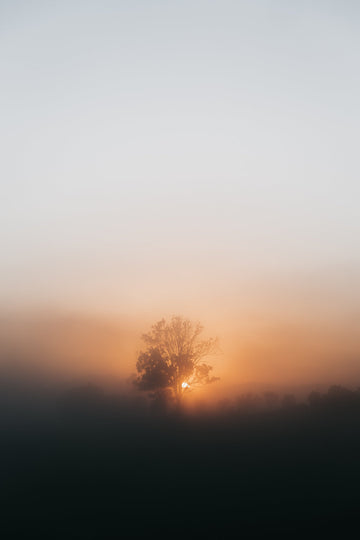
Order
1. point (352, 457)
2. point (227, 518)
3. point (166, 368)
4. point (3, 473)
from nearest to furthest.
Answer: point (227, 518), point (3, 473), point (352, 457), point (166, 368)

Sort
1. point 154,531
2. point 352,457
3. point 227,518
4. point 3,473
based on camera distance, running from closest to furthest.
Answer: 1. point 154,531
2. point 227,518
3. point 3,473
4. point 352,457

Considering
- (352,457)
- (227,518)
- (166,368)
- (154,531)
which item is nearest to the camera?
(154,531)

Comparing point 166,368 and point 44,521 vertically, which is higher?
point 166,368

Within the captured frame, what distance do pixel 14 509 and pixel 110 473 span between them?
7461 mm

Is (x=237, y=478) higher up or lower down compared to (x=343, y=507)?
higher up

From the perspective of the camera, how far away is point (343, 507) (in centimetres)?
2434

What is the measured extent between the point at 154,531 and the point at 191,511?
3.14 meters

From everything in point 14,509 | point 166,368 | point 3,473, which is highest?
point 166,368

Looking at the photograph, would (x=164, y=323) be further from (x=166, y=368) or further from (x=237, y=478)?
(x=237, y=478)

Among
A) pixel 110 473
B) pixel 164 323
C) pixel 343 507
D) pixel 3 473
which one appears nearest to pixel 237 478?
pixel 343 507

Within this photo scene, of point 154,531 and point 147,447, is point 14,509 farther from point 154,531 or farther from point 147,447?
point 147,447

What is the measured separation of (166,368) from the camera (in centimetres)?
4762

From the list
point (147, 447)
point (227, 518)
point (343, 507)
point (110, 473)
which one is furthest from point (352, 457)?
point (110, 473)

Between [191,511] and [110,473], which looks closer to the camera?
[191,511]
